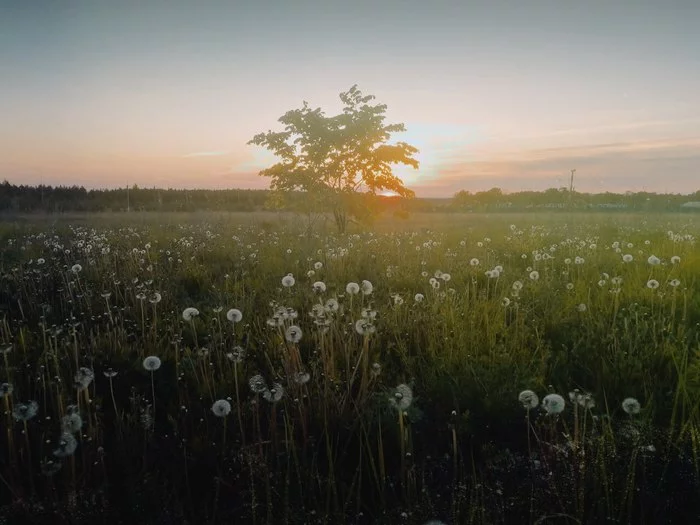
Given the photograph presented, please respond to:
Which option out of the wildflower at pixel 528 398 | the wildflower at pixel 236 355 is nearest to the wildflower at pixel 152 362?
the wildflower at pixel 236 355

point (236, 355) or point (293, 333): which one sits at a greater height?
point (293, 333)

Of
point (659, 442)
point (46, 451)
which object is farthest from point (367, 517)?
point (46, 451)

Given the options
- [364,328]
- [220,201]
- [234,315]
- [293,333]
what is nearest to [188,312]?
[234,315]

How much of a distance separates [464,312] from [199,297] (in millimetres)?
3588

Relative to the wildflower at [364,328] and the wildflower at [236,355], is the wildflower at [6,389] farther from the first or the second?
the wildflower at [364,328]

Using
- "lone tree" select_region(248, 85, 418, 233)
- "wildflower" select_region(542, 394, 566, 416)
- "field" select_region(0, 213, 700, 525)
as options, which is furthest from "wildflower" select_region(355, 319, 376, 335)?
"lone tree" select_region(248, 85, 418, 233)

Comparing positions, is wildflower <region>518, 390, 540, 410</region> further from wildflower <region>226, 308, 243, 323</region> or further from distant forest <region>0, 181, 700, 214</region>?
distant forest <region>0, 181, 700, 214</region>

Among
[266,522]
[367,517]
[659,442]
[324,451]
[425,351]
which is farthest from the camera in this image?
[425,351]

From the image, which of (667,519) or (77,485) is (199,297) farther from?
(667,519)

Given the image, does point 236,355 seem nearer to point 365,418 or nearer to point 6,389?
point 365,418

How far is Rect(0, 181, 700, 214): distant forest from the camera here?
31991 mm

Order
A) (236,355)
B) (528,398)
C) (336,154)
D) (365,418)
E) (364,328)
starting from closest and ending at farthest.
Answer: (528,398)
(365,418)
(236,355)
(364,328)
(336,154)

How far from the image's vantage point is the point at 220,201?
156ft

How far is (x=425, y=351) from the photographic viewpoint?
397 cm
